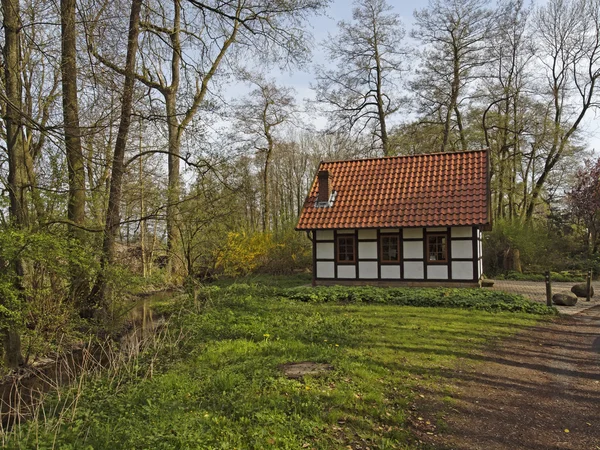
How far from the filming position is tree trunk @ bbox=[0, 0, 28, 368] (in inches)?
268

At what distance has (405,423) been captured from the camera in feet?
14.4

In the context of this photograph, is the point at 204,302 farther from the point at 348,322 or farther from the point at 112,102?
the point at 112,102

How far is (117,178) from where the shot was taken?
8.80m

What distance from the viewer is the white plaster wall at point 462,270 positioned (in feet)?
47.8

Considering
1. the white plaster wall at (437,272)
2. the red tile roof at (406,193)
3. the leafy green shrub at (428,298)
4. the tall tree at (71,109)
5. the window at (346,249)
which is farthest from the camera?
the window at (346,249)

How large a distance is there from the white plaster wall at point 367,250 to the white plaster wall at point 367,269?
0.25 metres

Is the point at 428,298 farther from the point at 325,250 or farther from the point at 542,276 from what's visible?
the point at 542,276

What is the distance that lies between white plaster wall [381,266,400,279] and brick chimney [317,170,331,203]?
346 cm

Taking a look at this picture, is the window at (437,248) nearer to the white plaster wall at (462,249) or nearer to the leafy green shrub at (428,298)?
the white plaster wall at (462,249)

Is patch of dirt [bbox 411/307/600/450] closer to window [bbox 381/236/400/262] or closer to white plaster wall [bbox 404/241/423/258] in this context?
white plaster wall [bbox 404/241/423/258]

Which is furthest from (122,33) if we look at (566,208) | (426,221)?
(566,208)

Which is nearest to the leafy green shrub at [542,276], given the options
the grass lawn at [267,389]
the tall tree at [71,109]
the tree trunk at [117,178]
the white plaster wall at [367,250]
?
the white plaster wall at [367,250]

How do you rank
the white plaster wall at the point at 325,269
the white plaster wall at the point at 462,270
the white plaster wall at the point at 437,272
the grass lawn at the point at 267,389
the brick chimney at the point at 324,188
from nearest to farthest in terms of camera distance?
the grass lawn at the point at 267,389, the white plaster wall at the point at 462,270, the white plaster wall at the point at 437,272, the white plaster wall at the point at 325,269, the brick chimney at the point at 324,188

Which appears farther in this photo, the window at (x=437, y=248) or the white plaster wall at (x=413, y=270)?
the white plaster wall at (x=413, y=270)
